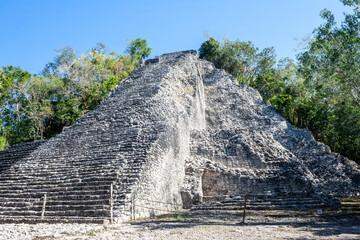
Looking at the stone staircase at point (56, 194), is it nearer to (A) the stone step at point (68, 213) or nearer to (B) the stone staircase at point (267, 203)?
(A) the stone step at point (68, 213)

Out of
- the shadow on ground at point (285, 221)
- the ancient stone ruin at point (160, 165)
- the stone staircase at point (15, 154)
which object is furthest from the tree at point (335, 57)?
the stone staircase at point (15, 154)

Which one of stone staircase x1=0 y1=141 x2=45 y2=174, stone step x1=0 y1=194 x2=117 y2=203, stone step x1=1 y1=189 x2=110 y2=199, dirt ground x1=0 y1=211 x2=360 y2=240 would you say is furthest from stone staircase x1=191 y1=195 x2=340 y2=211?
stone staircase x1=0 y1=141 x2=45 y2=174

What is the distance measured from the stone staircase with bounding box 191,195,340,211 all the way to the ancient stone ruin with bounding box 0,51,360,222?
0.04m

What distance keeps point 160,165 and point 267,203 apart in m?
3.91

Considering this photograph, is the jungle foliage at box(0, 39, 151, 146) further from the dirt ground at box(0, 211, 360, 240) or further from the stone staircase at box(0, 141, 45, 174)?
the dirt ground at box(0, 211, 360, 240)

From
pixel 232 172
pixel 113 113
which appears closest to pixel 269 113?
pixel 232 172

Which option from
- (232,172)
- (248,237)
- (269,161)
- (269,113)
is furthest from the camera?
(269,113)

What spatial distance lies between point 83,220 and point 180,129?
21.3 ft

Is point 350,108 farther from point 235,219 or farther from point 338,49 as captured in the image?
point 235,219

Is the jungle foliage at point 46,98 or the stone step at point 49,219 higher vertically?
the jungle foliage at point 46,98

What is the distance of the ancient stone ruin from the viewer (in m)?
8.84

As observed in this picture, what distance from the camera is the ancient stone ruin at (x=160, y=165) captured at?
8.84 m

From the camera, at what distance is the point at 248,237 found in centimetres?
539

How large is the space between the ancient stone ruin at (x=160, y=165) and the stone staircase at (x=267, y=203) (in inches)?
1.4
